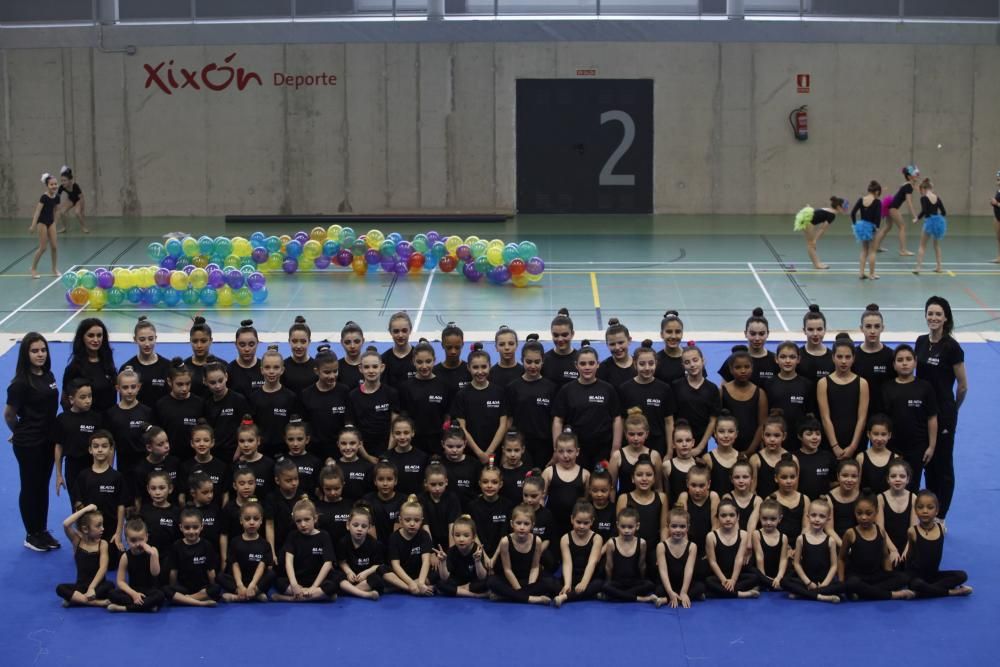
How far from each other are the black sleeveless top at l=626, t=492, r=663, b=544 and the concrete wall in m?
16.1

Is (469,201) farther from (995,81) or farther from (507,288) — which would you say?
(995,81)

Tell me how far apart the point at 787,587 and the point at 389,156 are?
17009 mm

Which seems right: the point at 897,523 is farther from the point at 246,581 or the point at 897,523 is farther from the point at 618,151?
the point at 618,151

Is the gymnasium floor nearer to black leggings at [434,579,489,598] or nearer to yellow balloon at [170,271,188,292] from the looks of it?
black leggings at [434,579,489,598]

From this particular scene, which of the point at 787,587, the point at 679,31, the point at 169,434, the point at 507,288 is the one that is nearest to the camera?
the point at 787,587

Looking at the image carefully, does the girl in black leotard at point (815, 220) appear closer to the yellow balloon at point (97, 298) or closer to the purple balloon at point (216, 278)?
the purple balloon at point (216, 278)

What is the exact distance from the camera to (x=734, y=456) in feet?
30.1

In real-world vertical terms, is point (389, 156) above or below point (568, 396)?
above

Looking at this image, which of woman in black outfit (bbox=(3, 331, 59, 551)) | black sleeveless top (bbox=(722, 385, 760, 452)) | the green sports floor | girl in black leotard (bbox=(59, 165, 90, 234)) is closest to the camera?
woman in black outfit (bbox=(3, 331, 59, 551))

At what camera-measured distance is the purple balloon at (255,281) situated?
16719 millimetres

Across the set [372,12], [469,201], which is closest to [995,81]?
[469,201]

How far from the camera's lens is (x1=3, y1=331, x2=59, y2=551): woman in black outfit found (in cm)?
921

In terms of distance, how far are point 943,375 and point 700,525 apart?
214cm

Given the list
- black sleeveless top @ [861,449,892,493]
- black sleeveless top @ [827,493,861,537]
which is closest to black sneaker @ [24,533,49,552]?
black sleeveless top @ [827,493,861,537]
